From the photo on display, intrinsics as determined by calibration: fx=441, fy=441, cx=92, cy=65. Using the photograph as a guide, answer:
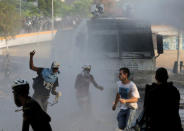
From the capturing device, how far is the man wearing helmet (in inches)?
408

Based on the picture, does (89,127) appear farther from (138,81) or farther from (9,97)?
(9,97)

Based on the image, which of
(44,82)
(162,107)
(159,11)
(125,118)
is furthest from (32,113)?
(159,11)

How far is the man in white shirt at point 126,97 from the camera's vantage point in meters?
7.20

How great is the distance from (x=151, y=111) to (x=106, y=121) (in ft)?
16.2

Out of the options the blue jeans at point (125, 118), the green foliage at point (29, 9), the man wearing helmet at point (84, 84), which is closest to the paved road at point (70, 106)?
the man wearing helmet at point (84, 84)

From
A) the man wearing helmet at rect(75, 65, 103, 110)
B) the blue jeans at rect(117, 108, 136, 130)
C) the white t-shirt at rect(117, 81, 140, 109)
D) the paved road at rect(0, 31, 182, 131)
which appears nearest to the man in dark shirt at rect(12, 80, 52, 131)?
the white t-shirt at rect(117, 81, 140, 109)

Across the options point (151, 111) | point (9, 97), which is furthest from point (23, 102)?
point (9, 97)

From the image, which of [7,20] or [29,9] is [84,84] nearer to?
[7,20]

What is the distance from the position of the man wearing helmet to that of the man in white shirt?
286 centimetres

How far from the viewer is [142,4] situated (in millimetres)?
18203

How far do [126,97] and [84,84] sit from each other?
325cm

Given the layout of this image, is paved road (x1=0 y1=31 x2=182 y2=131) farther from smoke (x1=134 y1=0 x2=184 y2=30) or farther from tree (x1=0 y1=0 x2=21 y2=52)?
tree (x1=0 y1=0 x2=21 y2=52)

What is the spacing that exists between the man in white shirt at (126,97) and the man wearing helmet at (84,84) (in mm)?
2856

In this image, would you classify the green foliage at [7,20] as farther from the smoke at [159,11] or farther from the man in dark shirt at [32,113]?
the man in dark shirt at [32,113]
